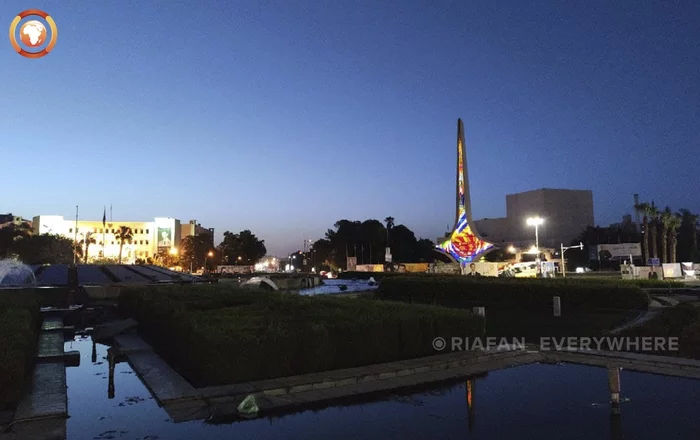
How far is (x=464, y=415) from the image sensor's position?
891 centimetres

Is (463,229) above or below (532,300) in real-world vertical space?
above

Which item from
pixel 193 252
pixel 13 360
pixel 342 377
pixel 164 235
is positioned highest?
pixel 164 235

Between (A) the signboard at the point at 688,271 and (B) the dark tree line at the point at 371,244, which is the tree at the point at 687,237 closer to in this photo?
(A) the signboard at the point at 688,271

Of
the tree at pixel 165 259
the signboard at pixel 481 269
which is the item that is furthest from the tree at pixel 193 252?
the signboard at pixel 481 269

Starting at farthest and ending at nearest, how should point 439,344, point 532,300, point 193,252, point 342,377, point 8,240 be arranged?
point 193,252
point 8,240
point 532,300
point 439,344
point 342,377

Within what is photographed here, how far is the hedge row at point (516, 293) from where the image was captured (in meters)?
25.2

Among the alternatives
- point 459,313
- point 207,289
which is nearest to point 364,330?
point 459,313

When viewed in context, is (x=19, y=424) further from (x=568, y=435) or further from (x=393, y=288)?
(x=393, y=288)

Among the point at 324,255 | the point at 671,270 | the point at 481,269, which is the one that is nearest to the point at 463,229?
the point at 481,269

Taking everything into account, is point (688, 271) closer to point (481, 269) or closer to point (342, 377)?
point (481, 269)

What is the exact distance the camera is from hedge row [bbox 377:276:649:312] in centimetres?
2517

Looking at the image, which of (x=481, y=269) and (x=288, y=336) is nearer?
(x=288, y=336)

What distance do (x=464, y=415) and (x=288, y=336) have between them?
160 inches

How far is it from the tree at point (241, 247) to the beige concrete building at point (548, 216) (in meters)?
65.1
